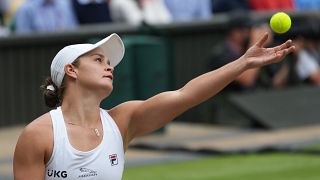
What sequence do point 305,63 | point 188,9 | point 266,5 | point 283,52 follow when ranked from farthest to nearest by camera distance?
point 266,5, point 188,9, point 305,63, point 283,52

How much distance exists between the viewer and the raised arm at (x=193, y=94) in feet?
17.9

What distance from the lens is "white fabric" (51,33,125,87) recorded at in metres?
5.46

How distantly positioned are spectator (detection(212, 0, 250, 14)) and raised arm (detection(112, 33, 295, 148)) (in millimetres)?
10839

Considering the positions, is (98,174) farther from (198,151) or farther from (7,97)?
(7,97)

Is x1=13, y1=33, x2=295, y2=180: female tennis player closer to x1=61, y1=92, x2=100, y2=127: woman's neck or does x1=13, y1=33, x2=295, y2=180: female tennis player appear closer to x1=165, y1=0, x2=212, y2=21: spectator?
x1=61, y1=92, x2=100, y2=127: woman's neck

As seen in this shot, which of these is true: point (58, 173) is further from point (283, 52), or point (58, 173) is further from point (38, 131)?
point (283, 52)

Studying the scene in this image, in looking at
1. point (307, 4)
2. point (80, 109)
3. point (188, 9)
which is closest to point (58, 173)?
point (80, 109)

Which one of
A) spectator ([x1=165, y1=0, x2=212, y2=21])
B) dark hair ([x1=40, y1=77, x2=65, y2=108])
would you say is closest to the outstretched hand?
dark hair ([x1=40, y1=77, x2=65, y2=108])

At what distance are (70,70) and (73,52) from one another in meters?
0.10

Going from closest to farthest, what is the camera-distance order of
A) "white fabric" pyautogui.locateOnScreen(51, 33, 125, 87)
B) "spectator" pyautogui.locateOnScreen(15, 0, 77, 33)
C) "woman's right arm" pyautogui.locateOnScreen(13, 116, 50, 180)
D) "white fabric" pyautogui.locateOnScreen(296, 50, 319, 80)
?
"woman's right arm" pyautogui.locateOnScreen(13, 116, 50, 180)
"white fabric" pyautogui.locateOnScreen(51, 33, 125, 87)
"spectator" pyautogui.locateOnScreen(15, 0, 77, 33)
"white fabric" pyautogui.locateOnScreen(296, 50, 319, 80)

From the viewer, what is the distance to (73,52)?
5473 mm

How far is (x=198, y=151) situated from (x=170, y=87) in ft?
6.77

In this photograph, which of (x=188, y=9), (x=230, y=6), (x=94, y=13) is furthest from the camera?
(x=230, y=6)

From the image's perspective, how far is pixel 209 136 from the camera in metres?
13.7
